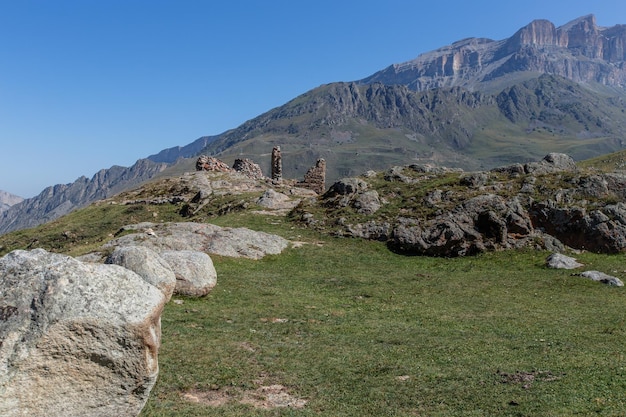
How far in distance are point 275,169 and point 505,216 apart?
63257 mm

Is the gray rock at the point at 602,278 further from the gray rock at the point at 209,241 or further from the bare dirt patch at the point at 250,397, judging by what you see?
the bare dirt patch at the point at 250,397

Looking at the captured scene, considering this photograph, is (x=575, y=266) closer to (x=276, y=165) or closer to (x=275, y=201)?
(x=275, y=201)

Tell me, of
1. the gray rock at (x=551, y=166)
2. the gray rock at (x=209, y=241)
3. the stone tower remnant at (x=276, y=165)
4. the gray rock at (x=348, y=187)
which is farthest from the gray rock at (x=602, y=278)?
the stone tower remnant at (x=276, y=165)

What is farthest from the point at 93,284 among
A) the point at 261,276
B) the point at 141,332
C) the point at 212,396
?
the point at 261,276

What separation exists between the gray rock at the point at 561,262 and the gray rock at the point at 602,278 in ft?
11.2

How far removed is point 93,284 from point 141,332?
1.91 meters

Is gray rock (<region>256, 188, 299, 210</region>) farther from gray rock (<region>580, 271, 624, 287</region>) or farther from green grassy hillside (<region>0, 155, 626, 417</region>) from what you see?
gray rock (<region>580, 271, 624, 287</region>)

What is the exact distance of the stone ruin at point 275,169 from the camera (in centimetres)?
9631

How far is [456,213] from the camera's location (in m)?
54.5

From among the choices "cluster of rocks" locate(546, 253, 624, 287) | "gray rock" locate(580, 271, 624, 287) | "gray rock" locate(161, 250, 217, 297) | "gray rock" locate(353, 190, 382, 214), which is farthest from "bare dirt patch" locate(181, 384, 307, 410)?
"gray rock" locate(353, 190, 382, 214)

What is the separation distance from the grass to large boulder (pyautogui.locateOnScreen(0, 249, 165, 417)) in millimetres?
4012

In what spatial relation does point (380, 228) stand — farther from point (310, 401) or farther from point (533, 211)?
point (310, 401)

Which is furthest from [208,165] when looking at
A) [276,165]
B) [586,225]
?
[586,225]

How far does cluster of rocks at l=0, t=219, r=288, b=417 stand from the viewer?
38.8 ft
